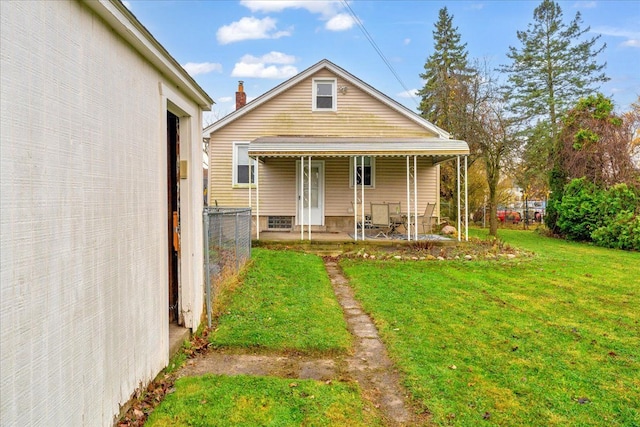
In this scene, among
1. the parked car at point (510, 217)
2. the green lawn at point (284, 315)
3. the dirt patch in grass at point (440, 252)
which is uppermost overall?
the parked car at point (510, 217)

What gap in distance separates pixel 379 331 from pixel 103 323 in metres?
3.54

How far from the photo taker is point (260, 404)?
317 cm

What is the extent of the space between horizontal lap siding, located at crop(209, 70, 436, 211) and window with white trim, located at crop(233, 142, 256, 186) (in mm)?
198

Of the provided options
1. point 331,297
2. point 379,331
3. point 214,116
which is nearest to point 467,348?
point 379,331

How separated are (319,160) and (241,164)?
3108 millimetres

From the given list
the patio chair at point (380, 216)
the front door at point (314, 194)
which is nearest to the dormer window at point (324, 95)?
the front door at point (314, 194)

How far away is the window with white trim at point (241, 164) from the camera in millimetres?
14828

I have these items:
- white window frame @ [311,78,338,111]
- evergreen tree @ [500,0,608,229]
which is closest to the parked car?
evergreen tree @ [500,0,608,229]

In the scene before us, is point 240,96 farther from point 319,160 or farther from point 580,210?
point 580,210

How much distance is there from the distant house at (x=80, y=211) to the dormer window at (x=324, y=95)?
38.9ft

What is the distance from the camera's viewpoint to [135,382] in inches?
120

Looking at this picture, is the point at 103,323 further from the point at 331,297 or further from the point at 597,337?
the point at 597,337

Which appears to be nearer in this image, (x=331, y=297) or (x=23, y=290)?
(x=23, y=290)

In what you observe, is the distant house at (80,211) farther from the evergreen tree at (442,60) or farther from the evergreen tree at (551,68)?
the evergreen tree at (442,60)
